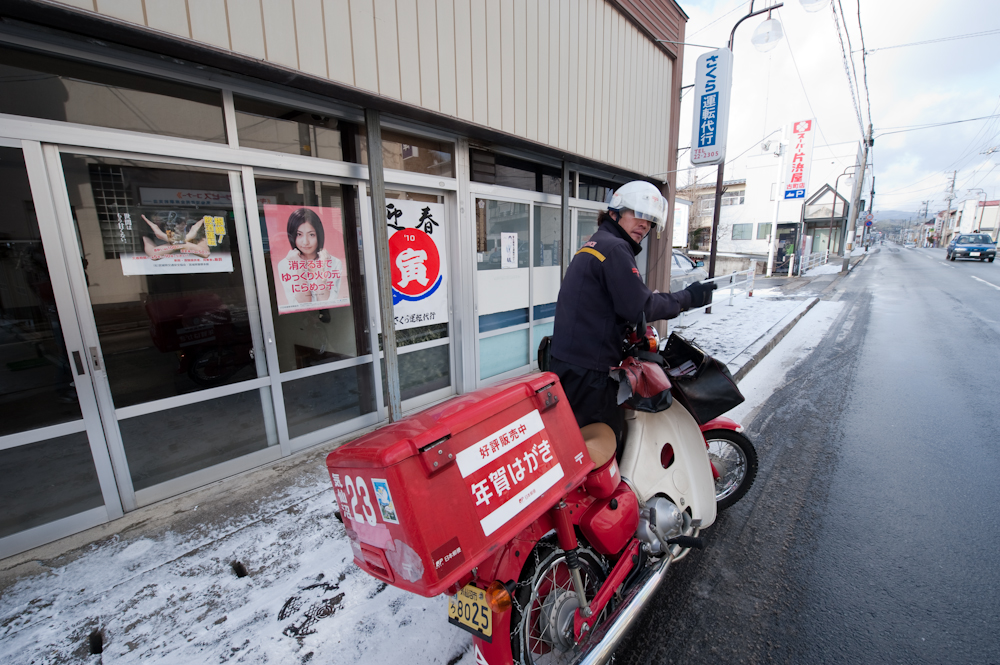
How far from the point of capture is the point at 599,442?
1.96 m

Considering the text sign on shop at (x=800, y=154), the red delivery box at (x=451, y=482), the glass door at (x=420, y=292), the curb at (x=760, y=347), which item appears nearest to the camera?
the red delivery box at (x=451, y=482)

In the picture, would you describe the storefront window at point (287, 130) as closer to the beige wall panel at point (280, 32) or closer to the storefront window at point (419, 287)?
the beige wall panel at point (280, 32)

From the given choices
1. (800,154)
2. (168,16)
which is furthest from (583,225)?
(800,154)

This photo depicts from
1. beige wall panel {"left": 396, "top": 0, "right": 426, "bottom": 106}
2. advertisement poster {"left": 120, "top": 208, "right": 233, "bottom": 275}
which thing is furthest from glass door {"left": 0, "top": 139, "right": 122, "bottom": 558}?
beige wall panel {"left": 396, "top": 0, "right": 426, "bottom": 106}

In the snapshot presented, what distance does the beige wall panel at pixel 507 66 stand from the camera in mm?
4277

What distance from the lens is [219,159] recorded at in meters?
2.96

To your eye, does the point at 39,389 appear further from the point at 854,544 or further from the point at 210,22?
the point at 854,544

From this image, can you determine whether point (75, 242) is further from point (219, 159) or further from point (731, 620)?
point (731, 620)

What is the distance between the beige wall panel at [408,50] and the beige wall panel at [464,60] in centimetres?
45

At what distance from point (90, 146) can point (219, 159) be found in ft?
2.20

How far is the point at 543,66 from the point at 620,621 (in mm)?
5345

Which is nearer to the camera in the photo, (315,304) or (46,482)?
(46,482)

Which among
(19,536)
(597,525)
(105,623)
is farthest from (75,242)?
(597,525)

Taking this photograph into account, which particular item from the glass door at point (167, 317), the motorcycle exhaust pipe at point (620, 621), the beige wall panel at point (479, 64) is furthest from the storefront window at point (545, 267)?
the motorcycle exhaust pipe at point (620, 621)
